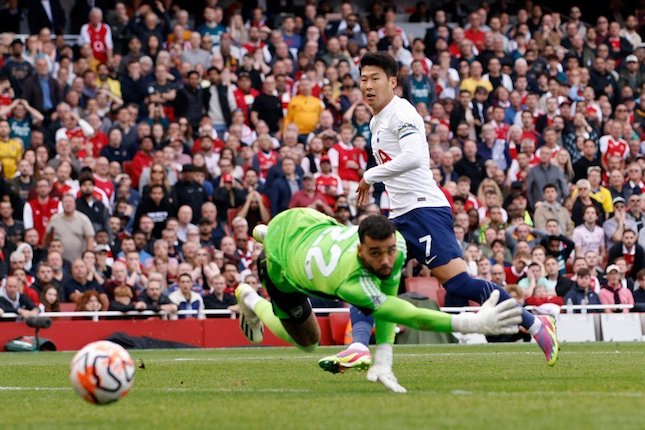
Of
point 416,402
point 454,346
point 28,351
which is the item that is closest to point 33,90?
point 28,351

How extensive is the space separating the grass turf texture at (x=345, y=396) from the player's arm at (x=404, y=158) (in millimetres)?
1510

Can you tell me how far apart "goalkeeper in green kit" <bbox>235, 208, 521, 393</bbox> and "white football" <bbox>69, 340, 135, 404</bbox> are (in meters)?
1.44

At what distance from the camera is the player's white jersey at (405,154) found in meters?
10.5

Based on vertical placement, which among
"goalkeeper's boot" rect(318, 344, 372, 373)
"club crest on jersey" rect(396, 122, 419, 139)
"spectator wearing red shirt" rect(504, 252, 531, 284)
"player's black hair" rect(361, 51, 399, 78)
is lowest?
"spectator wearing red shirt" rect(504, 252, 531, 284)

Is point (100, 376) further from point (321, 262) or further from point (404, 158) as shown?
point (404, 158)

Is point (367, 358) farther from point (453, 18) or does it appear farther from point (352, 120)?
point (453, 18)

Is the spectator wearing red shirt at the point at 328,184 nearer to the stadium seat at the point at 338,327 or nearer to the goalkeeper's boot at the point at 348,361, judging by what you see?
the stadium seat at the point at 338,327

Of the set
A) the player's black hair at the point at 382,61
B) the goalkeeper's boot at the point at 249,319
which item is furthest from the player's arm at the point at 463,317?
the player's black hair at the point at 382,61

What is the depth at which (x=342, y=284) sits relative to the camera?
845 cm

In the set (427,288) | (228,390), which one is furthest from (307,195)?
(228,390)

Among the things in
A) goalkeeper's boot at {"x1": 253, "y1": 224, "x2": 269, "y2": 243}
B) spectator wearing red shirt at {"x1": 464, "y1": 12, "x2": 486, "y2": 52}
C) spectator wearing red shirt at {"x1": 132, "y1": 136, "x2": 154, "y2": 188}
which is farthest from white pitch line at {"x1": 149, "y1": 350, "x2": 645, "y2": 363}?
spectator wearing red shirt at {"x1": 464, "y1": 12, "x2": 486, "y2": 52}

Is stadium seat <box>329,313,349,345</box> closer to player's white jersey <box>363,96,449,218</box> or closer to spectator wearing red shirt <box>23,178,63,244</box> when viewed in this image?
spectator wearing red shirt <box>23,178,63,244</box>

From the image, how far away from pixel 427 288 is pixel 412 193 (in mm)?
9663

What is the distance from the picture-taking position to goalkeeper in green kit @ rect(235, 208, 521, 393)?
8211 millimetres
